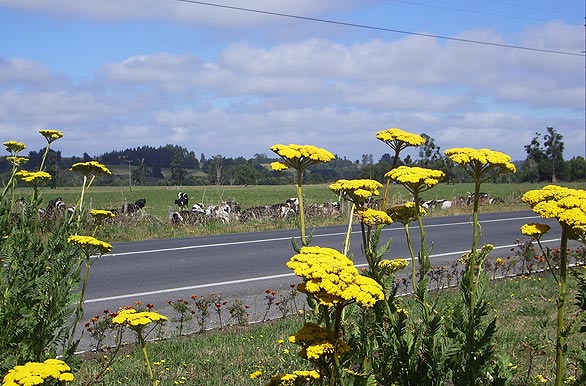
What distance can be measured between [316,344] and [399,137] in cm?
162

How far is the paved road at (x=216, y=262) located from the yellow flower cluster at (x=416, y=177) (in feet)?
19.7

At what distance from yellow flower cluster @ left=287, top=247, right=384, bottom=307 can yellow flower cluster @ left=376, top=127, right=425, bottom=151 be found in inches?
54.9

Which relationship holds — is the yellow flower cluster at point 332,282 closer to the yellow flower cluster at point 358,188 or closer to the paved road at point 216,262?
the yellow flower cluster at point 358,188

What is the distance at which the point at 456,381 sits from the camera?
3.04 metres

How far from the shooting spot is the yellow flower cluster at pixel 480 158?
10.3 feet

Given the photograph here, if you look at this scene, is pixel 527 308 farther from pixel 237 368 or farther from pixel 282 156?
pixel 282 156

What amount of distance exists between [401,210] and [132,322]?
1.52m

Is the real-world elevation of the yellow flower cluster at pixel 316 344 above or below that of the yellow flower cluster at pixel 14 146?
below

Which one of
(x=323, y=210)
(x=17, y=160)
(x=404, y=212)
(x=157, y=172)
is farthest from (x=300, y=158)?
(x=157, y=172)

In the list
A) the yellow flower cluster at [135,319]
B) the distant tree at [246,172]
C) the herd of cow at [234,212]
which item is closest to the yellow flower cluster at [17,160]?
the yellow flower cluster at [135,319]

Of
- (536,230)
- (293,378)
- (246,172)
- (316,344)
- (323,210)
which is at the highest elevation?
(246,172)

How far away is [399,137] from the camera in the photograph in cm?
369

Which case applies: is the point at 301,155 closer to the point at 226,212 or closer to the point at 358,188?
the point at 358,188

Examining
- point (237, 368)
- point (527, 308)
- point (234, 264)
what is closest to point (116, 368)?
point (237, 368)
